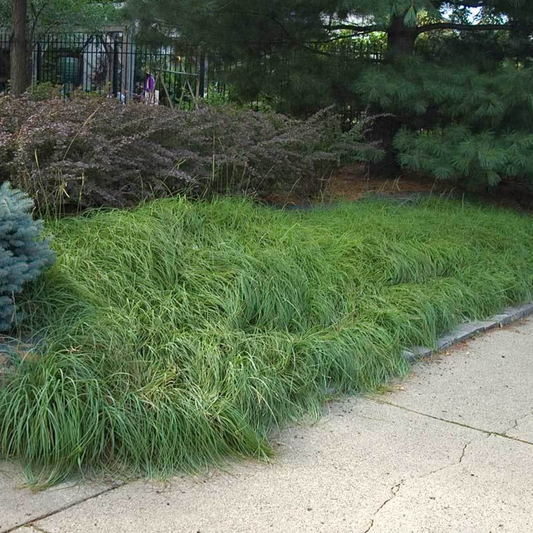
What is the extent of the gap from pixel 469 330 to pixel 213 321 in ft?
8.28

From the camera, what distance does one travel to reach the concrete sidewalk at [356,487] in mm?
3520

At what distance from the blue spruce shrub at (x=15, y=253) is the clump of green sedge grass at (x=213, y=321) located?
25 cm

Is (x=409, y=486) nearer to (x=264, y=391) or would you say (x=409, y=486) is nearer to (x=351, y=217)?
(x=264, y=391)

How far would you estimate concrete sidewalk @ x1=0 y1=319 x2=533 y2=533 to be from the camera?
11.5 ft

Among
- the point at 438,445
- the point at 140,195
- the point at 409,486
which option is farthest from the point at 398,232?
the point at 409,486

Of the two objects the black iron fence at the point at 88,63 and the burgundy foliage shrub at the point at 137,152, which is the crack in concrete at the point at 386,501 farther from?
the black iron fence at the point at 88,63

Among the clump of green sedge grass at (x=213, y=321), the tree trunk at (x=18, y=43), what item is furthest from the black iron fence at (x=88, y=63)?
the clump of green sedge grass at (x=213, y=321)

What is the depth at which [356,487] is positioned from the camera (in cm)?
391

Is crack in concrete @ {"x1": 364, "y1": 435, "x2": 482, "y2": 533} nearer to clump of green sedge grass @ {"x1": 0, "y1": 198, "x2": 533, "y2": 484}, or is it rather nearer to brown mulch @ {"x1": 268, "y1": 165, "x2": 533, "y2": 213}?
clump of green sedge grass @ {"x1": 0, "y1": 198, "x2": 533, "y2": 484}

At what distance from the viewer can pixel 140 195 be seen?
24.6 ft

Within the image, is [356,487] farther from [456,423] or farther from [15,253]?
[15,253]

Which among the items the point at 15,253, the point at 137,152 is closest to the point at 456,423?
the point at 15,253

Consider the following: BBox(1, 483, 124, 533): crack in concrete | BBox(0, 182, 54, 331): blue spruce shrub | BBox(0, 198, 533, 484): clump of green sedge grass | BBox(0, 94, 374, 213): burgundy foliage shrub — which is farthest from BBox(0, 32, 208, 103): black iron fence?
BBox(1, 483, 124, 533): crack in concrete

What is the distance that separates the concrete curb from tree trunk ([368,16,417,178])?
4295mm
